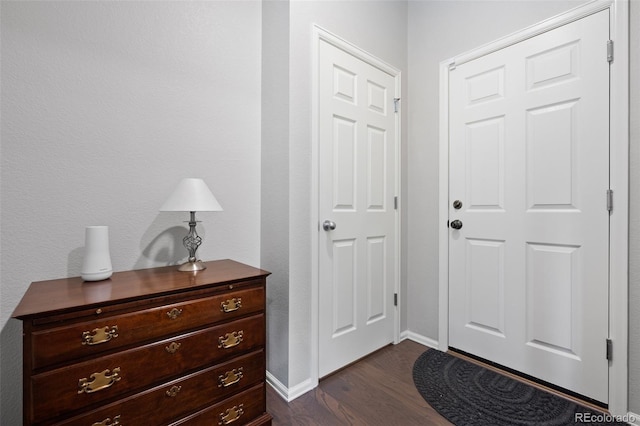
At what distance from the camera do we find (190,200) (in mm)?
1319

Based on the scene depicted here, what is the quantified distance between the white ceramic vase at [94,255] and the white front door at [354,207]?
1.09m

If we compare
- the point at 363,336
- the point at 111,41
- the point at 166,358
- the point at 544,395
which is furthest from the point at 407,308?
the point at 111,41

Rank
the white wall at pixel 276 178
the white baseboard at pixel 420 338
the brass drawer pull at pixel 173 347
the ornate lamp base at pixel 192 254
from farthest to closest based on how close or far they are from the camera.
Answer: the white baseboard at pixel 420 338 → the white wall at pixel 276 178 → the ornate lamp base at pixel 192 254 → the brass drawer pull at pixel 173 347

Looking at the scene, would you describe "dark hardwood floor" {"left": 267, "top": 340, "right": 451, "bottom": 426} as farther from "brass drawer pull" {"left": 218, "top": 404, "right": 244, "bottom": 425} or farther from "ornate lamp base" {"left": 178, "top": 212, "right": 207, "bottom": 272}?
"ornate lamp base" {"left": 178, "top": 212, "right": 207, "bottom": 272}

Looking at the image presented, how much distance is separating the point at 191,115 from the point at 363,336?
5.93ft

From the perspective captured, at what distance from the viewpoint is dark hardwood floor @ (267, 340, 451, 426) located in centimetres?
148

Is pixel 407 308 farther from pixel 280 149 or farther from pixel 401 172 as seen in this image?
pixel 280 149

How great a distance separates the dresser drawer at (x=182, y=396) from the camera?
1008 millimetres

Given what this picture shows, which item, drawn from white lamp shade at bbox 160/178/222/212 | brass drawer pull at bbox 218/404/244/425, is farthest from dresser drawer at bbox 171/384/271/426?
white lamp shade at bbox 160/178/222/212

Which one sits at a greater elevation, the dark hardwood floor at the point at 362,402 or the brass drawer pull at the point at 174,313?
the brass drawer pull at the point at 174,313

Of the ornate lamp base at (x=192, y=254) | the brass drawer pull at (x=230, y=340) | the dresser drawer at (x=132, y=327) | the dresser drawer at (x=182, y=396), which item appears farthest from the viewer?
the ornate lamp base at (x=192, y=254)

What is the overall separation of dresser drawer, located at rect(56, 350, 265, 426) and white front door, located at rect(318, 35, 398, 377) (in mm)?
589

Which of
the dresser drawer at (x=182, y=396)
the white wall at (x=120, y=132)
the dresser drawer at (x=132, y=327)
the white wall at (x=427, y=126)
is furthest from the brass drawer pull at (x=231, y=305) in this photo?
the white wall at (x=427, y=126)

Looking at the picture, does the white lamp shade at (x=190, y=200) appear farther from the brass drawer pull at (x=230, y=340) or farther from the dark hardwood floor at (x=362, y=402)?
the dark hardwood floor at (x=362, y=402)
